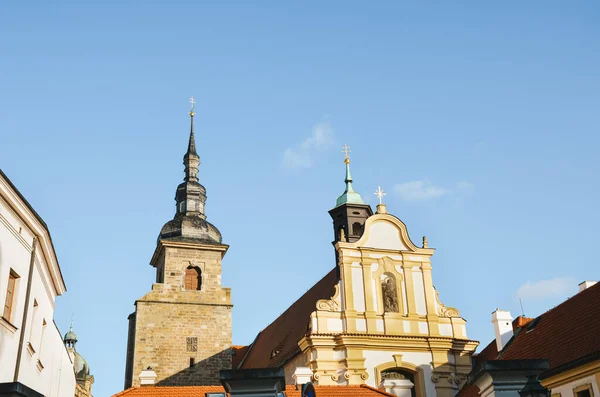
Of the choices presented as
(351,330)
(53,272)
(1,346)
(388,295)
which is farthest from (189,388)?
(388,295)

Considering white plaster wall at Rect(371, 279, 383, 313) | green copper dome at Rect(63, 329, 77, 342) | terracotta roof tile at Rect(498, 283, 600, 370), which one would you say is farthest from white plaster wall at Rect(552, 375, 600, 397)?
green copper dome at Rect(63, 329, 77, 342)

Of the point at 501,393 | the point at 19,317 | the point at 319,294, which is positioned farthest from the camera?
the point at 319,294

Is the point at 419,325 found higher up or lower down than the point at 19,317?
higher up

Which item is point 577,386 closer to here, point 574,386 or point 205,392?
point 574,386

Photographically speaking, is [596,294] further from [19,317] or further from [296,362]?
[19,317]

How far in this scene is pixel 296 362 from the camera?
2444 cm

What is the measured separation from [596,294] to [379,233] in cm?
805

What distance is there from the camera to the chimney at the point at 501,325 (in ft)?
80.9

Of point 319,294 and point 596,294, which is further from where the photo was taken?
point 319,294

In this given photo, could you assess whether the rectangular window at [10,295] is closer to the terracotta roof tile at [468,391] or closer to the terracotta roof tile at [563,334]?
the terracotta roof tile at [563,334]

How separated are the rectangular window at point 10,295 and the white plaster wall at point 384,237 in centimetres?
1478

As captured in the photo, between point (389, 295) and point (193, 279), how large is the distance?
11148 mm

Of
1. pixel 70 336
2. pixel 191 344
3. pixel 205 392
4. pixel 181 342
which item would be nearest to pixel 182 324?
pixel 181 342

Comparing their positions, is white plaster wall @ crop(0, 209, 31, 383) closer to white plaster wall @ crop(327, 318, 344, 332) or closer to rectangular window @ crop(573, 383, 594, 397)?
rectangular window @ crop(573, 383, 594, 397)
